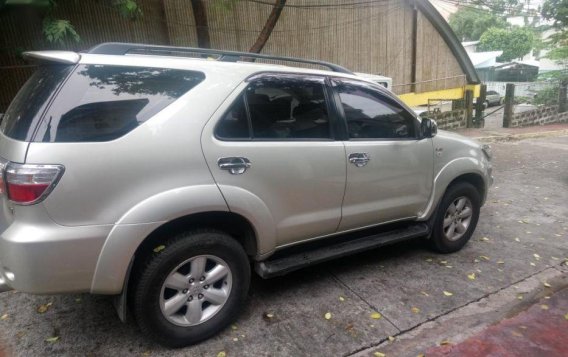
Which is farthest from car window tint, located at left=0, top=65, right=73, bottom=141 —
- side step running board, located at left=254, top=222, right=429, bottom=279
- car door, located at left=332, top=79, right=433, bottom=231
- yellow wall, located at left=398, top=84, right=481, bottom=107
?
yellow wall, located at left=398, top=84, right=481, bottom=107

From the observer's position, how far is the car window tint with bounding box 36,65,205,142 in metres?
2.17

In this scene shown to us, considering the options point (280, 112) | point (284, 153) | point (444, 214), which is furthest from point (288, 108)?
point (444, 214)

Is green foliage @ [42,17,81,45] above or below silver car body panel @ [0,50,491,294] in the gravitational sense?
above

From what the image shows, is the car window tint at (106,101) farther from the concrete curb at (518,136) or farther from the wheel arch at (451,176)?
the concrete curb at (518,136)

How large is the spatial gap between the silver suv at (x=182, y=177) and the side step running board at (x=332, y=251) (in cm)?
2

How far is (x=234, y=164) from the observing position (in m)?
2.60

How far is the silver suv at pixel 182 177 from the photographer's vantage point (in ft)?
7.06

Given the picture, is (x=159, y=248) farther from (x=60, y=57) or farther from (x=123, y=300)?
(x=60, y=57)

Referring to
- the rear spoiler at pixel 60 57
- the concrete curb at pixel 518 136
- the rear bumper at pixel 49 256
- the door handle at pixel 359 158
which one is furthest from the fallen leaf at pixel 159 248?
the concrete curb at pixel 518 136

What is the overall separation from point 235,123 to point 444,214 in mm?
2407

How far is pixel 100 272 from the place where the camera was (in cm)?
228

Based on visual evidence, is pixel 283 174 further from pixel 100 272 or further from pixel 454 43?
pixel 454 43

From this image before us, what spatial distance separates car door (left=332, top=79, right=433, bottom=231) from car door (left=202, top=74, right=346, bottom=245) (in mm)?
161

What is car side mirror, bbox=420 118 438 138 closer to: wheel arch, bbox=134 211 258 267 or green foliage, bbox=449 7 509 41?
wheel arch, bbox=134 211 258 267
